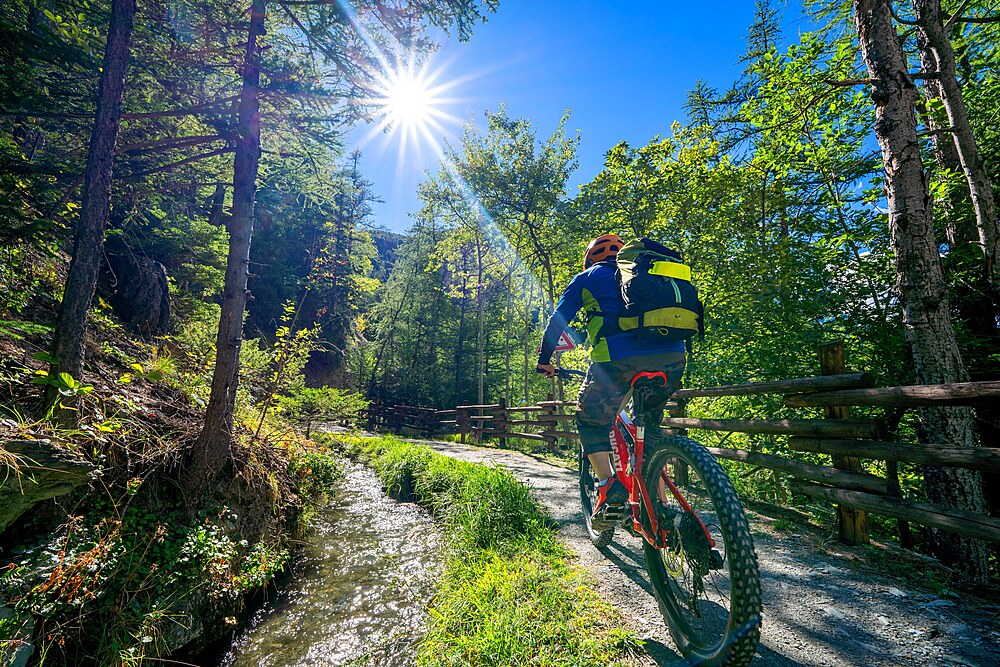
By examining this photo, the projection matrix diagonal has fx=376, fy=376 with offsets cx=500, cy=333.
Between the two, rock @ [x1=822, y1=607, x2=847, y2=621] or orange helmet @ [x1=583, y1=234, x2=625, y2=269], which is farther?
orange helmet @ [x1=583, y1=234, x2=625, y2=269]

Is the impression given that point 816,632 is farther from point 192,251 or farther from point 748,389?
point 192,251

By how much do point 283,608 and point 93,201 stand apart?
4.11 metres

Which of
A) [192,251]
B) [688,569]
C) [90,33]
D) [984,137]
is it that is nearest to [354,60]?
[90,33]

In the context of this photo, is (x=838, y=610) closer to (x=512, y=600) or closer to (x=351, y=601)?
(x=512, y=600)

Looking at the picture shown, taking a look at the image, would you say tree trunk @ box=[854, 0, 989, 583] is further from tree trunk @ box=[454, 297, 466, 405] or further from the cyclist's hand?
tree trunk @ box=[454, 297, 466, 405]

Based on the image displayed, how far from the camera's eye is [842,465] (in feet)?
10.3

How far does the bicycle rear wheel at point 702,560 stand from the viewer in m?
1.54

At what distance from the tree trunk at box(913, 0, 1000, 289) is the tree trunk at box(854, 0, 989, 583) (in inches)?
28.3

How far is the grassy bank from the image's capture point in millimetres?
2049

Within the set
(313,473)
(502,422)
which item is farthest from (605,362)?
(502,422)

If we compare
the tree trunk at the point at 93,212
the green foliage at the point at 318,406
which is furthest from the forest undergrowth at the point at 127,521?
the green foliage at the point at 318,406

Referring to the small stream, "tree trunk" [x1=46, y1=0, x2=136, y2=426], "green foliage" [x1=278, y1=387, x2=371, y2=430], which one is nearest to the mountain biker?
the small stream

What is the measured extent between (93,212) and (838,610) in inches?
257

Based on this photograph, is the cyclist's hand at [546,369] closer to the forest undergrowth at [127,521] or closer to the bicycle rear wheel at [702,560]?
the bicycle rear wheel at [702,560]
